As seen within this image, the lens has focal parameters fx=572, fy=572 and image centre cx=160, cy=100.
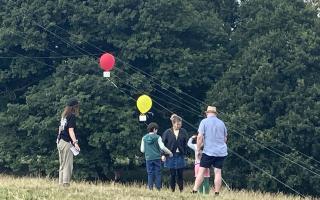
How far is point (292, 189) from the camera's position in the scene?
79.3 ft

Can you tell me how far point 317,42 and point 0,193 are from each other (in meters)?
20.9

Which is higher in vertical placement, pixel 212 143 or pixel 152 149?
pixel 212 143

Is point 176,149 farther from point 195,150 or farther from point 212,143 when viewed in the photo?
point 212,143

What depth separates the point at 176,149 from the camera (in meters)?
12.2

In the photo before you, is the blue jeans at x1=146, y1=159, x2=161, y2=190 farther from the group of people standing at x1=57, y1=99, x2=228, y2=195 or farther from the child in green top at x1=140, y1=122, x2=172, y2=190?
the group of people standing at x1=57, y1=99, x2=228, y2=195

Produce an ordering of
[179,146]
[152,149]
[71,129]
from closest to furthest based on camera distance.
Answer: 1. [71,129]
2. [179,146]
3. [152,149]

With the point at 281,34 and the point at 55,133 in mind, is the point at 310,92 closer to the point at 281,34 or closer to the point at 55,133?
the point at 281,34

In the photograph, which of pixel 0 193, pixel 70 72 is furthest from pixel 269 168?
pixel 0 193

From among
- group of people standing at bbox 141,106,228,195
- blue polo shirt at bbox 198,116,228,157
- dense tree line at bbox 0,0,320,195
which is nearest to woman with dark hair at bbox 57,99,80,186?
group of people standing at bbox 141,106,228,195

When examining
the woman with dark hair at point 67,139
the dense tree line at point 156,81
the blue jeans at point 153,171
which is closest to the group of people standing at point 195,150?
the blue jeans at point 153,171

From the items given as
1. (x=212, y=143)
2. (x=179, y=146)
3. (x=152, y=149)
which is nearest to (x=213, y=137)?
(x=212, y=143)

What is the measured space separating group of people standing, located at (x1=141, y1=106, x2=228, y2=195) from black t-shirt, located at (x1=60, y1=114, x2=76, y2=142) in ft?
7.16

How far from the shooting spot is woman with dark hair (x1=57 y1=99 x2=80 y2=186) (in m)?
10.9

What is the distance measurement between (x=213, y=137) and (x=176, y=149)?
183cm
